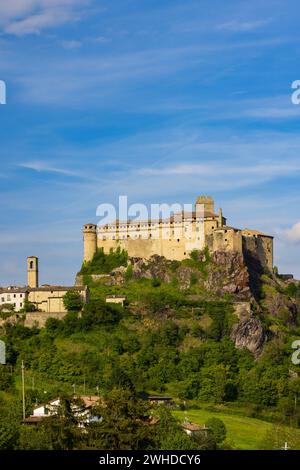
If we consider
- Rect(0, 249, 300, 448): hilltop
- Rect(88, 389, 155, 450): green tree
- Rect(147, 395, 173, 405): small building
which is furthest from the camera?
Rect(0, 249, 300, 448): hilltop

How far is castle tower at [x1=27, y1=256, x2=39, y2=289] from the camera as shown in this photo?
9900 centimetres

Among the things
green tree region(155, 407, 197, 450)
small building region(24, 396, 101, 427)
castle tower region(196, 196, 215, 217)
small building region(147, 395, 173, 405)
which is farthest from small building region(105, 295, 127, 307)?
green tree region(155, 407, 197, 450)

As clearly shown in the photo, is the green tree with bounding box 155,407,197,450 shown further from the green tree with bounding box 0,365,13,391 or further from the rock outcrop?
the rock outcrop

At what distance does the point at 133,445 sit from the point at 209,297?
46.6 meters

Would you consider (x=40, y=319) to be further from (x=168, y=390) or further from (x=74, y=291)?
(x=168, y=390)

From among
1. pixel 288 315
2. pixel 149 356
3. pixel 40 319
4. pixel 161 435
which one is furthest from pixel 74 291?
pixel 161 435

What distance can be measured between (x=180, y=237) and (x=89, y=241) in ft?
30.8

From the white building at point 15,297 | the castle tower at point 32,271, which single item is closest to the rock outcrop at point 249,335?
the white building at point 15,297

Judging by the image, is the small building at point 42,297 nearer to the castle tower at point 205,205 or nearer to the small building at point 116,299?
the small building at point 116,299

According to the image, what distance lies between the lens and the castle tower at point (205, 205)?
9994 cm

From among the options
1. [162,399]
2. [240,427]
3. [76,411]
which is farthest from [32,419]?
[162,399]

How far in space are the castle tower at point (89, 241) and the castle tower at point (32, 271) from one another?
5102mm

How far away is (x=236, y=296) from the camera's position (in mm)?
95188

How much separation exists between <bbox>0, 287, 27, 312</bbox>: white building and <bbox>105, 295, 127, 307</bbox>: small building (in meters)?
7.58
